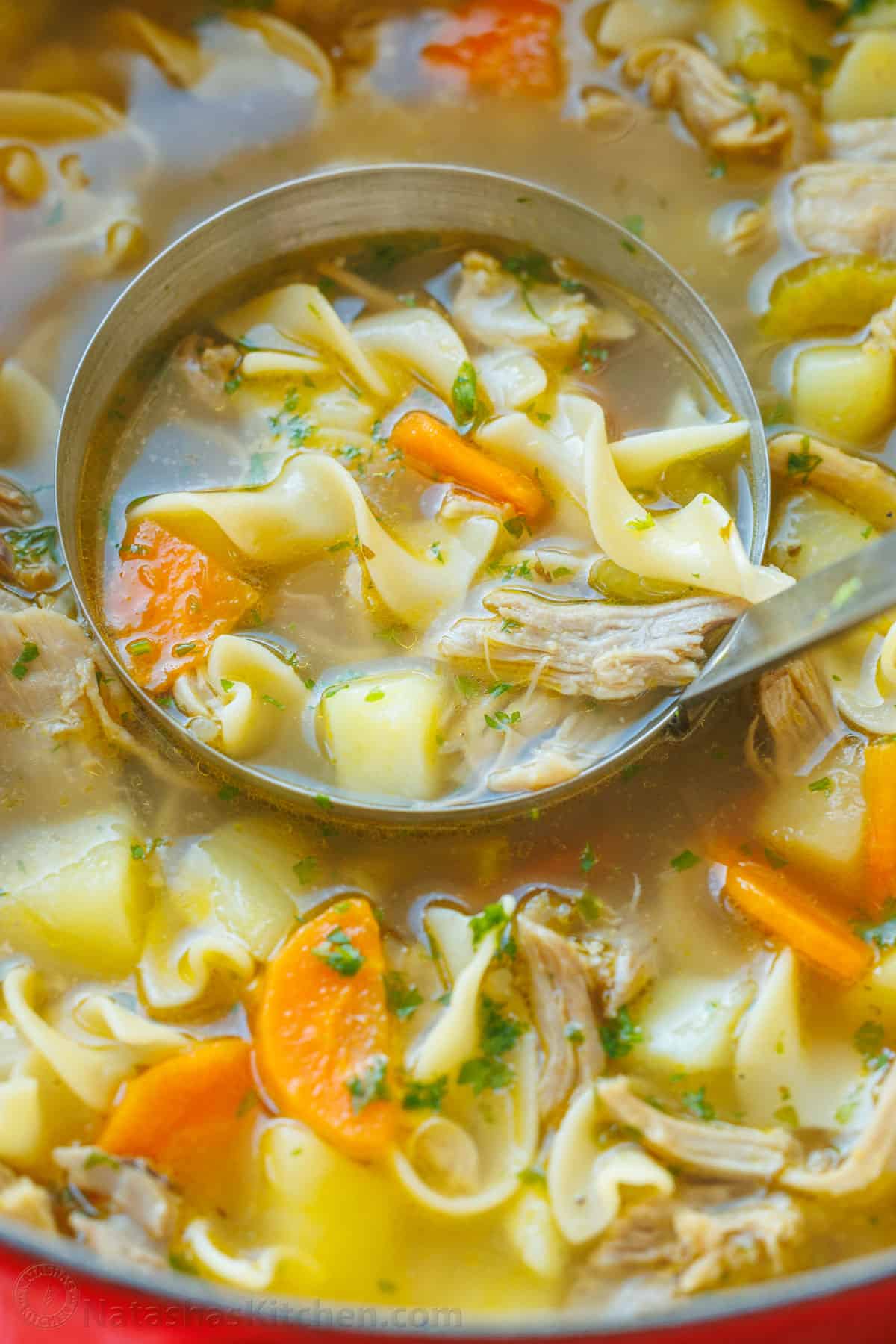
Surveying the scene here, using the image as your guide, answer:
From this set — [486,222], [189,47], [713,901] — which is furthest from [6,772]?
[189,47]

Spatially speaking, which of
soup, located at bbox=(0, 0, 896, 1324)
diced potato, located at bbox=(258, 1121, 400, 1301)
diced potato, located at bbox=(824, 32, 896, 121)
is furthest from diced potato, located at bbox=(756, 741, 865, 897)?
diced potato, located at bbox=(824, 32, 896, 121)

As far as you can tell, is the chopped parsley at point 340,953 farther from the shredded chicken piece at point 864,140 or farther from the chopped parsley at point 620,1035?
the shredded chicken piece at point 864,140

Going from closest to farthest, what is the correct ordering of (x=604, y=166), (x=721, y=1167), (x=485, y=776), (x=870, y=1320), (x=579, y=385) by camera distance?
(x=870, y=1320) → (x=721, y=1167) → (x=485, y=776) → (x=579, y=385) → (x=604, y=166)

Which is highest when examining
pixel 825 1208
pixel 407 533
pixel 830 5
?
pixel 830 5

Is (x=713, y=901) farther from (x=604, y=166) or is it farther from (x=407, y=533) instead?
(x=604, y=166)

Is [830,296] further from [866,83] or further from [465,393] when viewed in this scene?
[465,393]

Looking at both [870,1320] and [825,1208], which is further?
[825,1208]

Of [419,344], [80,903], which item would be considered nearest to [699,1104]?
[80,903]
